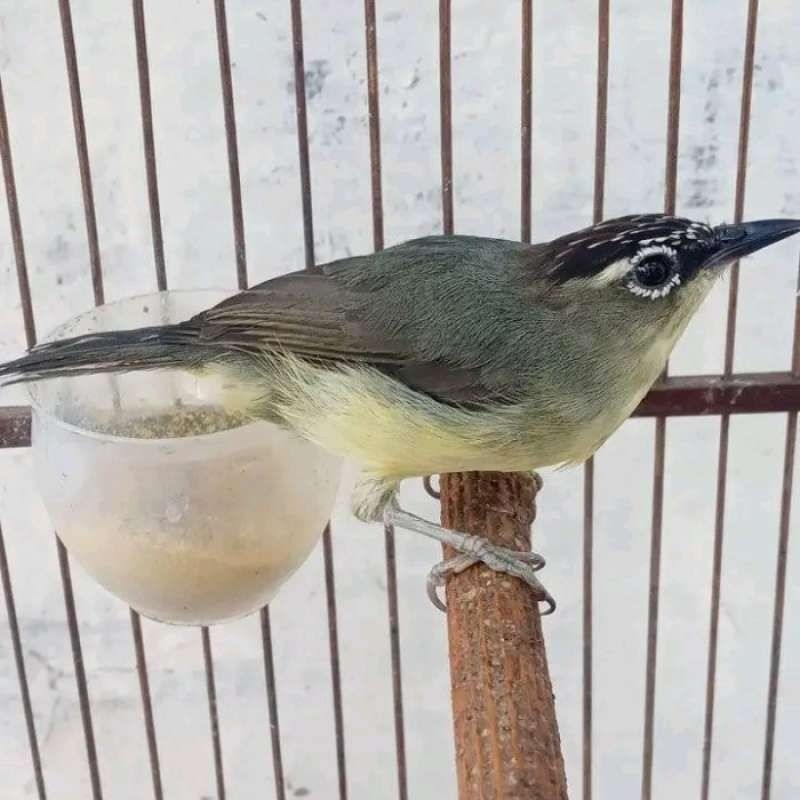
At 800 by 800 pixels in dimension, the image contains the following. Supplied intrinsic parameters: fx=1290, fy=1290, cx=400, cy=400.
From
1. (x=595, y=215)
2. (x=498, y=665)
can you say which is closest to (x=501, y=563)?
(x=498, y=665)

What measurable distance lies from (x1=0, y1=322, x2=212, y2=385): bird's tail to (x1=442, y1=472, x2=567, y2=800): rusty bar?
24 cm

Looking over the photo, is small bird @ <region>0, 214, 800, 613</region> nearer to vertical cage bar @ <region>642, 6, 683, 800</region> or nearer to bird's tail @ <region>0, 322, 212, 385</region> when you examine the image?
bird's tail @ <region>0, 322, 212, 385</region>

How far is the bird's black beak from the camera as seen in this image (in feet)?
2.95

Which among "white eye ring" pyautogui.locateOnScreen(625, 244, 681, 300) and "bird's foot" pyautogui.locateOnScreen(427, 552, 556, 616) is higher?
"white eye ring" pyautogui.locateOnScreen(625, 244, 681, 300)

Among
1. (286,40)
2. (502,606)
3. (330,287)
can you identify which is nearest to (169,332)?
(330,287)

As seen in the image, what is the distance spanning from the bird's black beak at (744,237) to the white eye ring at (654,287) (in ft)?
0.08

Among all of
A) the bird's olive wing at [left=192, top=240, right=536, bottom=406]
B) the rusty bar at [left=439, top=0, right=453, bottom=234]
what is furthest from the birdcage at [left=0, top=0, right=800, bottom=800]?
the bird's olive wing at [left=192, top=240, right=536, bottom=406]

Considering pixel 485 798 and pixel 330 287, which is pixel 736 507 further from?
pixel 485 798

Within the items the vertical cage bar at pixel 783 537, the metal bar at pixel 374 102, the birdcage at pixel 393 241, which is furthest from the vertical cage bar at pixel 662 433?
the metal bar at pixel 374 102

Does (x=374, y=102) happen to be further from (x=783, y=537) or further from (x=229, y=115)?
(x=783, y=537)

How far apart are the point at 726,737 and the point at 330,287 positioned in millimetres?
1033

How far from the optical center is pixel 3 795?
5.87ft

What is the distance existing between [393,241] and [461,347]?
21.2 inches

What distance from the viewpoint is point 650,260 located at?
919 millimetres
